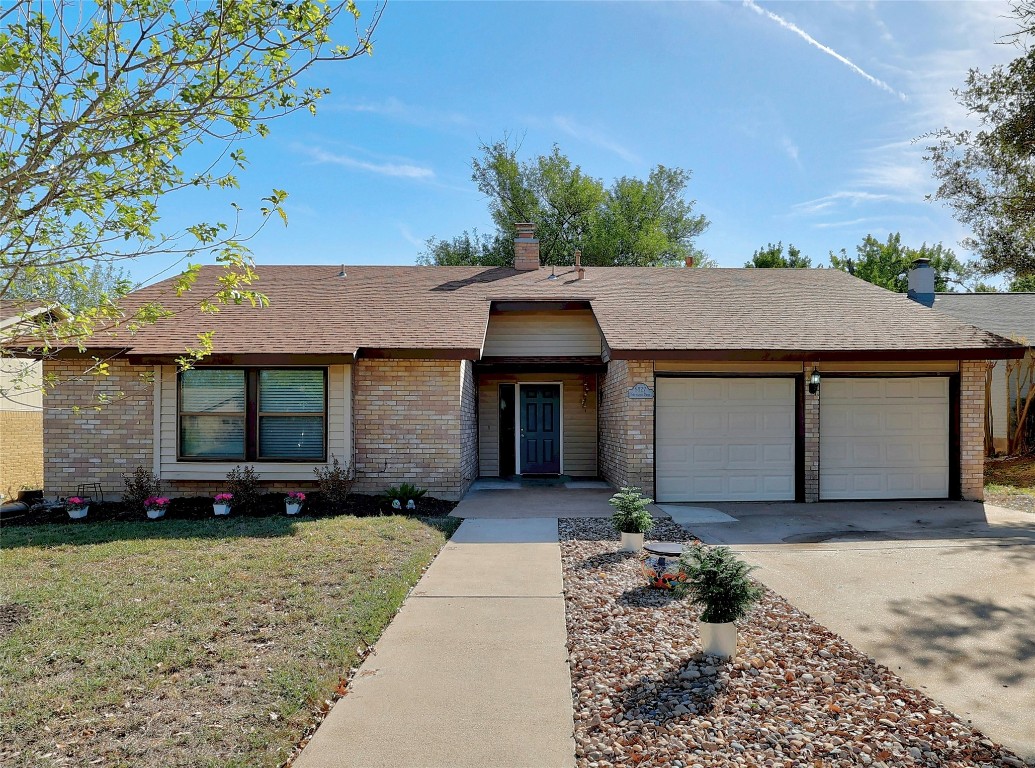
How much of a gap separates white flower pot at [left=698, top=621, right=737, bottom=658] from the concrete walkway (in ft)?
3.07

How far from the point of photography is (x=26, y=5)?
313cm

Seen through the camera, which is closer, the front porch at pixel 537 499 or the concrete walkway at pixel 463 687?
the concrete walkway at pixel 463 687

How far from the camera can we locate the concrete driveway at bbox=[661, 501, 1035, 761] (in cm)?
358

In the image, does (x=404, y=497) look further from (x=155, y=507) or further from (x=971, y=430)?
(x=971, y=430)

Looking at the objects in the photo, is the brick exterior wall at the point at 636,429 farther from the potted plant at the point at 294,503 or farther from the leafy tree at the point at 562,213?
the leafy tree at the point at 562,213

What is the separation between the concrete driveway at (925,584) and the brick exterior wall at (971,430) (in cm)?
72

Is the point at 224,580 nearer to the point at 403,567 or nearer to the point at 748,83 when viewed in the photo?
the point at 403,567

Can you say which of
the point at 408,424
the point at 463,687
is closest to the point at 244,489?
the point at 408,424

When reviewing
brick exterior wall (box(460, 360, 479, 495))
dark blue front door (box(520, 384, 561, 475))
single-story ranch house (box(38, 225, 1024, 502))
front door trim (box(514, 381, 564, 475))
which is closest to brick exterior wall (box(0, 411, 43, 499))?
single-story ranch house (box(38, 225, 1024, 502))

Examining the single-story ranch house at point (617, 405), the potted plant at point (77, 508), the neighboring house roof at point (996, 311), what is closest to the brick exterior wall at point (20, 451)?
the single-story ranch house at point (617, 405)

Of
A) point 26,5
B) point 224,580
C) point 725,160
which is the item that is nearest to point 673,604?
point 224,580

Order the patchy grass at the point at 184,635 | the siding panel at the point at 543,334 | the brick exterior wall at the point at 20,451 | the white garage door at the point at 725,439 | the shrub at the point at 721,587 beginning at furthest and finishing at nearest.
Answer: the siding panel at the point at 543,334, the brick exterior wall at the point at 20,451, the white garage door at the point at 725,439, the shrub at the point at 721,587, the patchy grass at the point at 184,635

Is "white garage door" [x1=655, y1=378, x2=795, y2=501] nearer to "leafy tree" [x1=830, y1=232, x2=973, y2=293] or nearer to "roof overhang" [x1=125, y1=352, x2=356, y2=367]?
"roof overhang" [x1=125, y1=352, x2=356, y2=367]

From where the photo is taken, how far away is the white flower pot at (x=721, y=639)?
3793 mm
